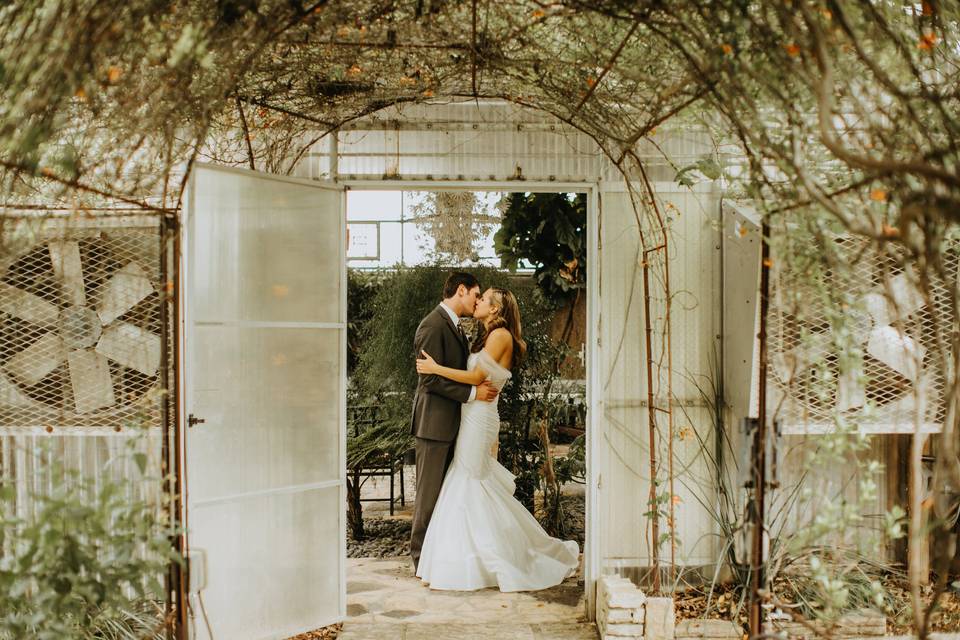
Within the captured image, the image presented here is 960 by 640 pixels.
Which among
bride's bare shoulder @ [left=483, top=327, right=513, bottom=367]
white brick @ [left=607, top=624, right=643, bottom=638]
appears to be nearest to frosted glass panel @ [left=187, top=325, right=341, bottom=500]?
bride's bare shoulder @ [left=483, top=327, right=513, bottom=367]

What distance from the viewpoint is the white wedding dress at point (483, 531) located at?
5.25 m

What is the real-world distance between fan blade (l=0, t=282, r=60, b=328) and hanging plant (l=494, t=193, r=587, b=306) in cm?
319

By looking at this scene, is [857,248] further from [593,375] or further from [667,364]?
[593,375]

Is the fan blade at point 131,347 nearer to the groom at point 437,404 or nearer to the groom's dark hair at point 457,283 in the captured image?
the groom at point 437,404

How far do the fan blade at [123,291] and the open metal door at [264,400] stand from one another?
0.90 ft

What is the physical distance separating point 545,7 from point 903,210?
156 centimetres

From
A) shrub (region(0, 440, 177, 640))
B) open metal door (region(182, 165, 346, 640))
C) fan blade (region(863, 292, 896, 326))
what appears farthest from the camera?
fan blade (region(863, 292, 896, 326))

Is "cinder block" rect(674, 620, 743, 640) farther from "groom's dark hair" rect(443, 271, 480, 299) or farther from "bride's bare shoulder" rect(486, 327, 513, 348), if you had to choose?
"groom's dark hair" rect(443, 271, 480, 299)

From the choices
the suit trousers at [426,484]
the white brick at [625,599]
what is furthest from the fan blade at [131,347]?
the white brick at [625,599]

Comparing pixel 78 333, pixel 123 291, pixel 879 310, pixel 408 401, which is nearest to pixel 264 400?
pixel 123 291

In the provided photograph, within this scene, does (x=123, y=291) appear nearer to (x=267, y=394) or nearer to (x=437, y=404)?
(x=267, y=394)

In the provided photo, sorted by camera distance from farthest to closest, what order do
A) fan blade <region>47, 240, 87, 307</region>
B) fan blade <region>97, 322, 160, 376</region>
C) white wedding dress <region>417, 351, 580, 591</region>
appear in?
1. white wedding dress <region>417, 351, 580, 591</region>
2. fan blade <region>97, 322, 160, 376</region>
3. fan blade <region>47, 240, 87, 307</region>

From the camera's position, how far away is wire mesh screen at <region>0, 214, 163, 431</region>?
4215 mm

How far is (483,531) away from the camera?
5.36 metres
